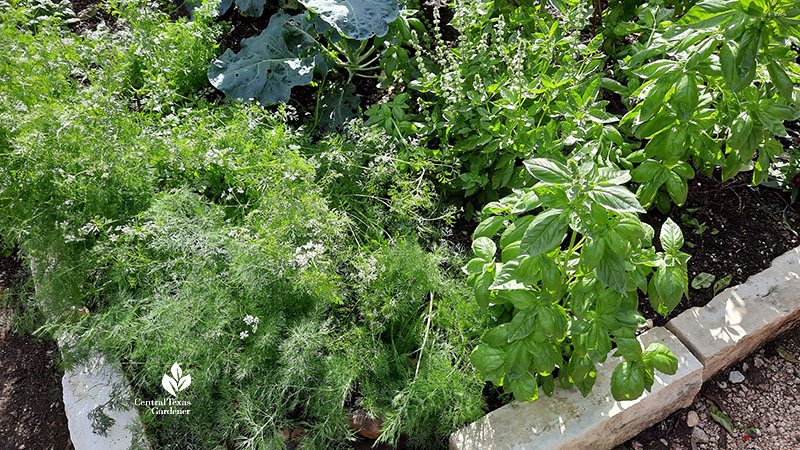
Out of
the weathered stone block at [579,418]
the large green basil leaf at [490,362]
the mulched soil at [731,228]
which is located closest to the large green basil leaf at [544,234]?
the large green basil leaf at [490,362]

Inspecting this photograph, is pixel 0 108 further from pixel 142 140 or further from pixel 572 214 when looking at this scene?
pixel 572 214

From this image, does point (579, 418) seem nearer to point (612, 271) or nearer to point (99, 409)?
point (612, 271)

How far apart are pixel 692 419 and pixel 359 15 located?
2.34 metres

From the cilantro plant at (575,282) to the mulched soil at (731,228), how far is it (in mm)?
810

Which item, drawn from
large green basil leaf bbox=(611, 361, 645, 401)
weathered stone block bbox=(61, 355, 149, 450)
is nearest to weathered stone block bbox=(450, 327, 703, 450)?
large green basil leaf bbox=(611, 361, 645, 401)

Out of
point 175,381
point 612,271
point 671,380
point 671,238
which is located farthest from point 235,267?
point 671,380

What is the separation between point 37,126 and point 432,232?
1.72 metres

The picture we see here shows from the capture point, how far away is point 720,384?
2422 mm

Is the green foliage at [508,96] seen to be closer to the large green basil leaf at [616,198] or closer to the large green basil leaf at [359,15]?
the large green basil leaf at [359,15]

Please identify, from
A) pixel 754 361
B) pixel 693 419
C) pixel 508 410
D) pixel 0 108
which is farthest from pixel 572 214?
pixel 0 108

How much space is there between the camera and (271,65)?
10.0ft

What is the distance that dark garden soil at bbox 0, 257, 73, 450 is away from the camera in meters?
2.50

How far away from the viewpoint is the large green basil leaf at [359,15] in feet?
9.03

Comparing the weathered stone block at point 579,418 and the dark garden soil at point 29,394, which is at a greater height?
the weathered stone block at point 579,418
